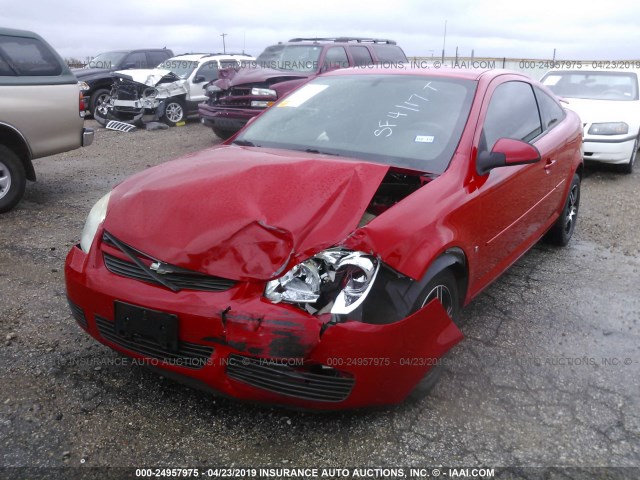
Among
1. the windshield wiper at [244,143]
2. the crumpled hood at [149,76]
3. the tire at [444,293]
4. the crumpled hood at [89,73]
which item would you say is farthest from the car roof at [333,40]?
the tire at [444,293]

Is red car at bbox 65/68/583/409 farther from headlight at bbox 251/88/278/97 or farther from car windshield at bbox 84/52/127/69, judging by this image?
car windshield at bbox 84/52/127/69

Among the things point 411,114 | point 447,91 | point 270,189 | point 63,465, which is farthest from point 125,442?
point 447,91

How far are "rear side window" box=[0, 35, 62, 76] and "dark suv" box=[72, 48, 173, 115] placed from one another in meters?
6.75

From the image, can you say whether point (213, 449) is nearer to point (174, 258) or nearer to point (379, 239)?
point (174, 258)

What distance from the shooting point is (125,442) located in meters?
2.38

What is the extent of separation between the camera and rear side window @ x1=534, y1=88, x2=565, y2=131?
4.30 meters

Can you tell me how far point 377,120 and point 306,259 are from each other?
1396 mm

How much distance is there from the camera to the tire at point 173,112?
40.9 feet

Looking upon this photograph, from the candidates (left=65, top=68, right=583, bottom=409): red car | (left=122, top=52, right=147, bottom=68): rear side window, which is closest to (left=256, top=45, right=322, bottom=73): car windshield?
(left=122, top=52, right=147, bottom=68): rear side window

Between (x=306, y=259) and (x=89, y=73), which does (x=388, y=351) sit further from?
(x=89, y=73)

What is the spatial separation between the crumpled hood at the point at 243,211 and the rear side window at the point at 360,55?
823 cm

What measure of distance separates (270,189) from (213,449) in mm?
1142

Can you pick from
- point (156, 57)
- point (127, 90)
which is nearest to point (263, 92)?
point (127, 90)

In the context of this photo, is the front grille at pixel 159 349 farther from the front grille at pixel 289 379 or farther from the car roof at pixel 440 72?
the car roof at pixel 440 72
